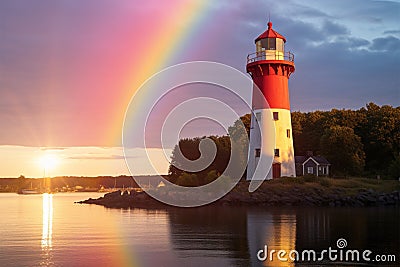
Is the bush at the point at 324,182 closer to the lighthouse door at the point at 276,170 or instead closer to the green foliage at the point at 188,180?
the lighthouse door at the point at 276,170

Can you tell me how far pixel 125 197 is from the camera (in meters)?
47.5

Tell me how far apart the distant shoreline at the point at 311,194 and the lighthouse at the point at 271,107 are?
2.08m

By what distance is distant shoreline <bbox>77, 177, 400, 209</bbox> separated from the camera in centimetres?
3800

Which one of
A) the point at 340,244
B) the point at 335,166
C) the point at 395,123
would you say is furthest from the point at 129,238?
the point at 395,123

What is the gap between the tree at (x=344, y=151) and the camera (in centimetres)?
4716

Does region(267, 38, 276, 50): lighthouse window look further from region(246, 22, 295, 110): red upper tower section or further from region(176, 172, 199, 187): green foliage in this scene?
region(176, 172, 199, 187): green foliage

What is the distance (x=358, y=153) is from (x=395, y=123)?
5.55 m

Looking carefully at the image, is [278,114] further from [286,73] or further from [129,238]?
[129,238]

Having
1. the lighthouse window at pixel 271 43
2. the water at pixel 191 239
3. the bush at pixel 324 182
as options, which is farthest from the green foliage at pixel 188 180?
the water at pixel 191 239

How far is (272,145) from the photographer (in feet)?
138

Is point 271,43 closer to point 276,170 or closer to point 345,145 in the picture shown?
point 276,170

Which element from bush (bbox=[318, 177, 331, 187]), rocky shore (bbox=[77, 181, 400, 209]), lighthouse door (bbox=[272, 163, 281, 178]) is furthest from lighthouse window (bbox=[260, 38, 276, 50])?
rocky shore (bbox=[77, 181, 400, 209])

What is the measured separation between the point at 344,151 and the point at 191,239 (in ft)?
101

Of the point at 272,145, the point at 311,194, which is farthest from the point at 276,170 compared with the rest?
the point at 311,194
